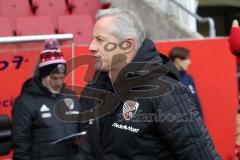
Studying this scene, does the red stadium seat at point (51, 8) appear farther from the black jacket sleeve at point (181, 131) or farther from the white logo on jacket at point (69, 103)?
the black jacket sleeve at point (181, 131)

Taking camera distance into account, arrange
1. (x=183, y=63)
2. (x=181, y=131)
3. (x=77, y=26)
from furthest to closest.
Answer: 1. (x=77, y=26)
2. (x=183, y=63)
3. (x=181, y=131)

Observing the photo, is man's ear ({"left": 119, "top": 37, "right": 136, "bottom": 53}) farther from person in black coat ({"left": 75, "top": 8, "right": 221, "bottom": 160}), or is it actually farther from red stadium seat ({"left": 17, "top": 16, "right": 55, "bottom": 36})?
red stadium seat ({"left": 17, "top": 16, "right": 55, "bottom": 36})

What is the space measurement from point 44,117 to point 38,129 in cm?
10

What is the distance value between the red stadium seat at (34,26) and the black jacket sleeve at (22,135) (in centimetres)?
369

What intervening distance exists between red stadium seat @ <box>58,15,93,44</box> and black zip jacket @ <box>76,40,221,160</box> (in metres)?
5.47

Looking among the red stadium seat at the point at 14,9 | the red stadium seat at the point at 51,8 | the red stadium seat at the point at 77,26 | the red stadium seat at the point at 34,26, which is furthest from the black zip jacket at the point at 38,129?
the red stadium seat at the point at 51,8

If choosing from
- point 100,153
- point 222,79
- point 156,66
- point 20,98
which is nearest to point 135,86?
point 156,66

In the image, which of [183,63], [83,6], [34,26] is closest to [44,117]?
[183,63]

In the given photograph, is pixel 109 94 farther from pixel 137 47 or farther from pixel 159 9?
pixel 159 9

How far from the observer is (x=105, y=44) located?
254cm

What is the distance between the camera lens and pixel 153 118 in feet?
7.88

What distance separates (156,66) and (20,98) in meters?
2.04

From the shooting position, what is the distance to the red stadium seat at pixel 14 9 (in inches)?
327

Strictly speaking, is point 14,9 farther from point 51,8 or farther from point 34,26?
point 34,26
